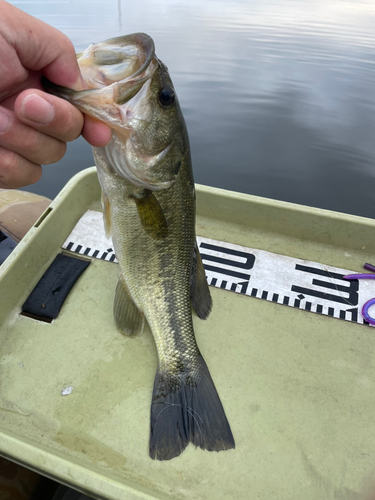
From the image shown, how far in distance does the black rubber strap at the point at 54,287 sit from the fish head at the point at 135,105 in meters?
0.85

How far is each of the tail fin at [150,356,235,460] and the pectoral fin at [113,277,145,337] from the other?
30cm

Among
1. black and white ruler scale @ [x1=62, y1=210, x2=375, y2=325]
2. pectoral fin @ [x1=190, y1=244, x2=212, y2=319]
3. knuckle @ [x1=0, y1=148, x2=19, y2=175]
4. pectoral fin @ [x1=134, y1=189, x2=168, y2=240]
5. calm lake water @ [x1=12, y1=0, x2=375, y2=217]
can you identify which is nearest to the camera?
knuckle @ [x1=0, y1=148, x2=19, y2=175]

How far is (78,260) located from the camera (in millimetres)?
1913

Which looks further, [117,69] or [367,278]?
[367,278]

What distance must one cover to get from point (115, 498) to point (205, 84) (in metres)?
6.49

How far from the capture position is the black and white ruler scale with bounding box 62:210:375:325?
1773 mm

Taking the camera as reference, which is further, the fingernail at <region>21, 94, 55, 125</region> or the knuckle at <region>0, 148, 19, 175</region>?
the knuckle at <region>0, 148, 19, 175</region>

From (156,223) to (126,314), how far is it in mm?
515

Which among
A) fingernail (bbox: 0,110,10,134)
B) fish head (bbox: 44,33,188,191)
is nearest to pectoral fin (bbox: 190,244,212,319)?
fish head (bbox: 44,33,188,191)

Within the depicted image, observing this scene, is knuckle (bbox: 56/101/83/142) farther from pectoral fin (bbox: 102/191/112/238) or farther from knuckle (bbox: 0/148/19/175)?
pectoral fin (bbox: 102/191/112/238)

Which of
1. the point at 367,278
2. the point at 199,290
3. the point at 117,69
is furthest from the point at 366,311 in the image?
the point at 117,69

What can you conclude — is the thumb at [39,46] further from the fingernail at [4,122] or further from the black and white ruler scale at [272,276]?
the black and white ruler scale at [272,276]

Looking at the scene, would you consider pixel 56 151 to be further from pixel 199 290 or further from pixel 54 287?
pixel 54 287

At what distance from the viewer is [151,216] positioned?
130cm
